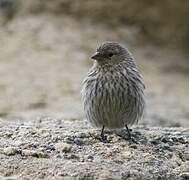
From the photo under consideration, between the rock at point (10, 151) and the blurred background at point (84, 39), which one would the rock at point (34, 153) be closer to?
the rock at point (10, 151)

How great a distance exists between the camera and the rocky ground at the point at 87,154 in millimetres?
5500

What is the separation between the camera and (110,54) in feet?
22.0

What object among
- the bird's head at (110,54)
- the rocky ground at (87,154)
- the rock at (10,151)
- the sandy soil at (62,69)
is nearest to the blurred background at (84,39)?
the sandy soil at (62,69)

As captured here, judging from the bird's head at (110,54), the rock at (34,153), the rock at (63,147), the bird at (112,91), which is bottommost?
the rock at (34,153)

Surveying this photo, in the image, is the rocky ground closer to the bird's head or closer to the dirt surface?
the dirt surface

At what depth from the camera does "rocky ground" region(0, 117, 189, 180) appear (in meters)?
5.50

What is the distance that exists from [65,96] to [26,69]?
1361mm

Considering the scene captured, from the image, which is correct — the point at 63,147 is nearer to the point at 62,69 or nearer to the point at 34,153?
the point at 34,153

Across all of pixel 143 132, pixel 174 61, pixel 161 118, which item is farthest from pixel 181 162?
pixel 174 61

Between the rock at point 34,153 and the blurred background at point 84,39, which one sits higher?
the blurred background at point 84,39

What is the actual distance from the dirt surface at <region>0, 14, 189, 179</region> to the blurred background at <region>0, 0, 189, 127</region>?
0.06 feet

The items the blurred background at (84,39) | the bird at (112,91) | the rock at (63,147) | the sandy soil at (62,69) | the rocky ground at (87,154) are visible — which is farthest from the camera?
the blurred background at (84,39)

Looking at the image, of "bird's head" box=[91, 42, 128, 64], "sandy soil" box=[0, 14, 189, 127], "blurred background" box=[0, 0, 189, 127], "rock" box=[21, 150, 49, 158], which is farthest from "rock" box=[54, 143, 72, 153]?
"blurred background" box=[0, 0, 189, 127]

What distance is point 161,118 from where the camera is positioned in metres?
10.1
